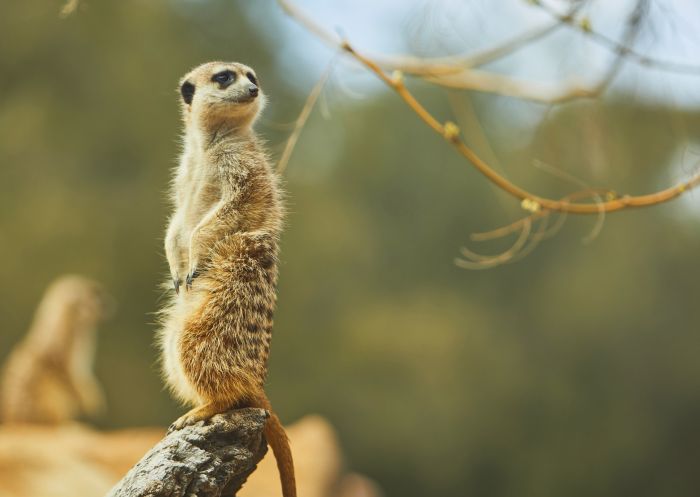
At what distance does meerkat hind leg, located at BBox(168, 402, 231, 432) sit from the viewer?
150 centimetres

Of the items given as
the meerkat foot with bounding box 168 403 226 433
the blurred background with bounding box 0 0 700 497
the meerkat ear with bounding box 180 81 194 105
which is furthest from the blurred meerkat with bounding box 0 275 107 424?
the meerkat foot with bounding box 168 403 226 433

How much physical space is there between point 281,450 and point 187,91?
779 mm

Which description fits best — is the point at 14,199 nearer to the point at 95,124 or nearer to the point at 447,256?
the point at 95,124

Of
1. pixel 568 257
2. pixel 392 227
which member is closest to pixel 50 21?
pixel 392 227

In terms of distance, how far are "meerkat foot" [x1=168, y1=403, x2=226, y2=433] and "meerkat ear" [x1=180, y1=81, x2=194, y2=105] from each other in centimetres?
65

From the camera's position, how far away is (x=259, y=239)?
1.54 metres

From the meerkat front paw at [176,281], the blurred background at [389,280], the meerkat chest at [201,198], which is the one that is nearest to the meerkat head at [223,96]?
the meerkat chest at [201,198]

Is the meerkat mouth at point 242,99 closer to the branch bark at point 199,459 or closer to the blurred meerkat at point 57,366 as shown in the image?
the branch bark at point 199,459

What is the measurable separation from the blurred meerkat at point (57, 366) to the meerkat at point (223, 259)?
3.09 metres

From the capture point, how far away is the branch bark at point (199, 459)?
4.70ft

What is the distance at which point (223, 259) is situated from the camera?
1.51m

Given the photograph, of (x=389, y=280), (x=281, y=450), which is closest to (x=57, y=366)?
(x=389, y=280)

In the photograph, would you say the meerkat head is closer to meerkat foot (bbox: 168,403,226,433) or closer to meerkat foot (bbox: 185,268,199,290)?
meerkat foot (bbox: 185,268,199,290)

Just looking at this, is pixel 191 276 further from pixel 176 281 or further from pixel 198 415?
pixel 198 415
